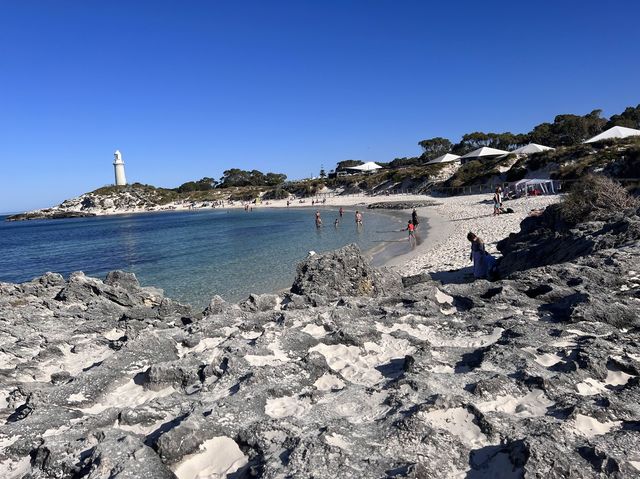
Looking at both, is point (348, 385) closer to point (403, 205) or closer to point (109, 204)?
point (403, 205)

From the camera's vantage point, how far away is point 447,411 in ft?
12.9

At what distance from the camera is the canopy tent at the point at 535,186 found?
36.3 m

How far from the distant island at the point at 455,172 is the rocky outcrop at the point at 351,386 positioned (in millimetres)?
15945

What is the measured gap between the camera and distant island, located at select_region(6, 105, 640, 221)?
132 feet

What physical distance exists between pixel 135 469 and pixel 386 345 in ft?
11.3

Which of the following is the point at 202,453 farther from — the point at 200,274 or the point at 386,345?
the point at 200,274

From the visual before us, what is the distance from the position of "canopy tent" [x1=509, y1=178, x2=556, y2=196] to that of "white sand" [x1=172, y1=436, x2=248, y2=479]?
37781 millimetres

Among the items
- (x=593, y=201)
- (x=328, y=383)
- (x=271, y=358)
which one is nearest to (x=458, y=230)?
(x=593, y=201)

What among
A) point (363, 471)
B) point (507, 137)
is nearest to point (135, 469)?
point (363, 471)

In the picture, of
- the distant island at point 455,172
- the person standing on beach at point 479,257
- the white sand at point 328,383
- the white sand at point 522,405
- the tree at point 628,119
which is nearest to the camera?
the white sand at point 522,405

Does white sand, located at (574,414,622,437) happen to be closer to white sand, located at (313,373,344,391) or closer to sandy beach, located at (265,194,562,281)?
white sand, located at (313,373,344,391)

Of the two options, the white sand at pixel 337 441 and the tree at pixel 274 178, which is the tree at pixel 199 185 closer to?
the tree at pixel 274 178

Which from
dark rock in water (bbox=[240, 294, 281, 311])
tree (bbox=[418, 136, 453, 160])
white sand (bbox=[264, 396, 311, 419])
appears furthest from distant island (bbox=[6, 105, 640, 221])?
white sand (bbox=[264, 396, 311, 419])


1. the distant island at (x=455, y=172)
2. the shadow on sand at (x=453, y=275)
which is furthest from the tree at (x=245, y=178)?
the shadow on sand at (x=453, y=275)
